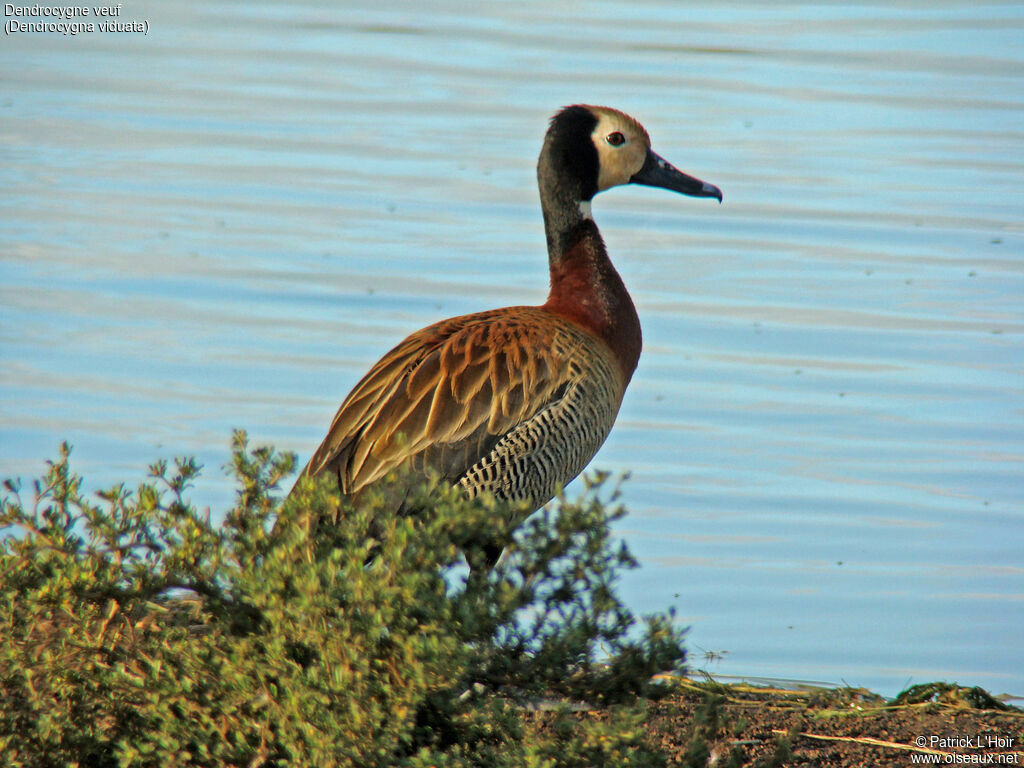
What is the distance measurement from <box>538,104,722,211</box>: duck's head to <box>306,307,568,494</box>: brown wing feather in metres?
0.97

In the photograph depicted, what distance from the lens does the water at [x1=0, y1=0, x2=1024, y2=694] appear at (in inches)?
263

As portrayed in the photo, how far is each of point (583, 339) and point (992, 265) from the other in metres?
5.64

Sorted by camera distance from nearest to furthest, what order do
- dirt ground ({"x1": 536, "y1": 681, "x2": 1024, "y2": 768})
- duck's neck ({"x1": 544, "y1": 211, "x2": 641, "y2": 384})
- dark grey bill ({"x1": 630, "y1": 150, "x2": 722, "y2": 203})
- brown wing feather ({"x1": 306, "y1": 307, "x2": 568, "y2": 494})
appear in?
1. dirt ground ({"x1": 536, "y1": 681, "x2": 1024, "y2": 768})
2. brown wing feather ({"x1": 306, "y1": 307, "x2": 568, "y2": 494})
3. duck's neck ({"x1": 544, "y1": 211, "x2": 641, "y2": 384})
4. dark grey bill ({"x1": 630, "y1": 150, "x2": 722, "y2": 203})

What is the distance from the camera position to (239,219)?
432 inches

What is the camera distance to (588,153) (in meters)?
6.36

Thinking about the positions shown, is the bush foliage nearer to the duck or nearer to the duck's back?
the duck

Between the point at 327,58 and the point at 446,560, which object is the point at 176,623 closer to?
the point at 446,560

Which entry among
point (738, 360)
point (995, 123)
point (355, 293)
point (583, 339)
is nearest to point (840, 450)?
point (738, 360)

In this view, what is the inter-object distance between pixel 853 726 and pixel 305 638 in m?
2.15

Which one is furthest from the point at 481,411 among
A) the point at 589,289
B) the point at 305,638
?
the point at 305,638

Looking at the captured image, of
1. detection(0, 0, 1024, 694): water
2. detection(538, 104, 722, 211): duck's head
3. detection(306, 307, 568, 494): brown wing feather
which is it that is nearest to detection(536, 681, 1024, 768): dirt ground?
detection(0, 0, 1024, 694): water
